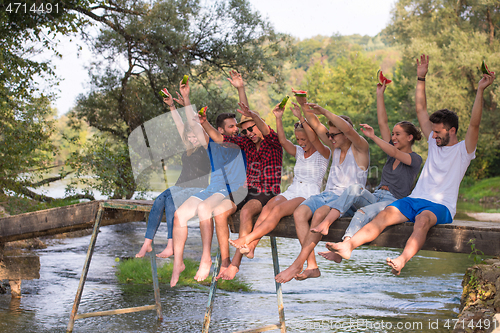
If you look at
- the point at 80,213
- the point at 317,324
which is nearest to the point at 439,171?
the point at 317,324

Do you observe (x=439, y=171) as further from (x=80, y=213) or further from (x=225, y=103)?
(x=225, y=103)

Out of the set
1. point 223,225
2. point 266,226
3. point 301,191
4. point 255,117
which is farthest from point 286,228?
point 255,117

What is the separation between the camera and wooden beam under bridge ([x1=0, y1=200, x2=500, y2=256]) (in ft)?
11.3

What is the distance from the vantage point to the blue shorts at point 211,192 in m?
4.76

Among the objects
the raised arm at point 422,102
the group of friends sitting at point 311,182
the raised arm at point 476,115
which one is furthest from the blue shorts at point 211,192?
the raised arm at point 476,115

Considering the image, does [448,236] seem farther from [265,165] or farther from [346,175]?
[265,165]

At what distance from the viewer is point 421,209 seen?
3.79 metres

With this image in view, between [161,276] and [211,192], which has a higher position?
[211,192]

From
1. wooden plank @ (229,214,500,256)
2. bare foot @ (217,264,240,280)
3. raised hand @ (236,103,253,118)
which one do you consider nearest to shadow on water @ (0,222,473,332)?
bare foot @ (217,264,240,280)

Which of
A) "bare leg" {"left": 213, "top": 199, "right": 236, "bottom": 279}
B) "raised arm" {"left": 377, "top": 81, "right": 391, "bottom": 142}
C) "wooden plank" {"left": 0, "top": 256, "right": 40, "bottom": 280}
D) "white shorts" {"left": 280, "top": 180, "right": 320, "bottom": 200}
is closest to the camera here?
"bare leg" {"left": 213, "top": 199, "right": 236, "bottom": 279}

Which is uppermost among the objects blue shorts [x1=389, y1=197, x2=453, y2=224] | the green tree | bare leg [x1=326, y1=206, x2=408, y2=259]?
the green tree

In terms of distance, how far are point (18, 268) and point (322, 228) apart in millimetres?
4834

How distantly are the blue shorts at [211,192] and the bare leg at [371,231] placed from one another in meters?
1.46

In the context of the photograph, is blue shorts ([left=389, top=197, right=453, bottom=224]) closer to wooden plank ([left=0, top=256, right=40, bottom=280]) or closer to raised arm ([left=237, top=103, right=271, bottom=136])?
raised arm ([left=237, top=103, right=271, bottom=136])
